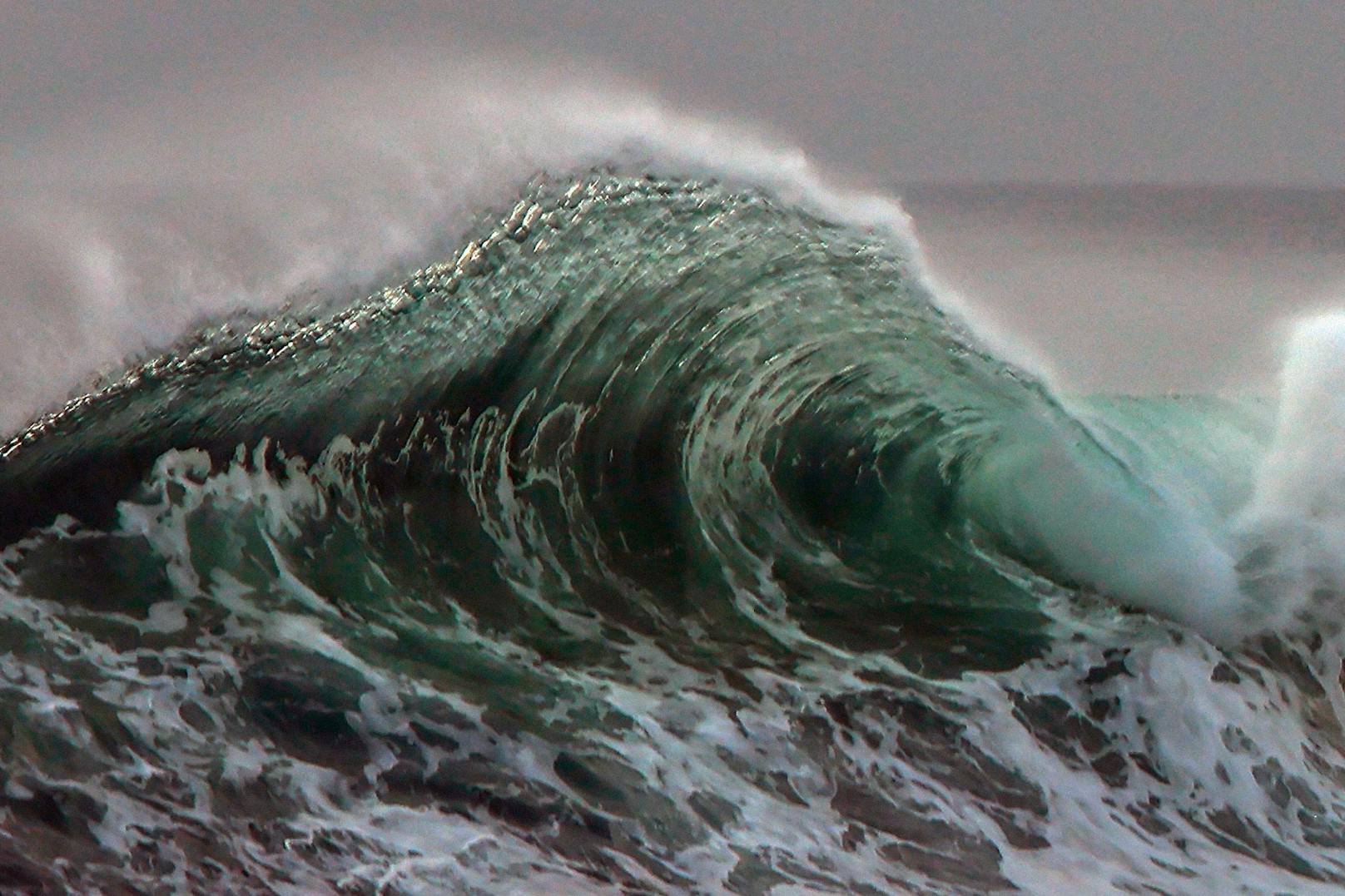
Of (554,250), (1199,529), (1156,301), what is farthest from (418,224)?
(1156,301)

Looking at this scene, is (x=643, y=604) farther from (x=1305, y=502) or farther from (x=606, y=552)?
(x=1305, y=502)

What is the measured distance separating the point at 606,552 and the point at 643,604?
27 centimetres

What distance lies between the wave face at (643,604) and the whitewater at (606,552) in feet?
0.05

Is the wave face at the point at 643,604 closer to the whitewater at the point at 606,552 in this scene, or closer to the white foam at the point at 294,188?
the whitewater at the point at 606,552

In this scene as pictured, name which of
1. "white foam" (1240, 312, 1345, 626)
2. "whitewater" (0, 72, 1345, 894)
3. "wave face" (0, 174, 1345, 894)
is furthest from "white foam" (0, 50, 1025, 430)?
"white foam" (1240, 312, 1345, 626)

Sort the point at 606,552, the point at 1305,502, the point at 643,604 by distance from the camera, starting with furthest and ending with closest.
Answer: the point at 1305,502 < the point at 606,552 < the point at 643,604

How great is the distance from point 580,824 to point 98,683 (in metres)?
1.33

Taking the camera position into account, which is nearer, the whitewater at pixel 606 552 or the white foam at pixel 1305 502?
the whitewater at pixel 606 552

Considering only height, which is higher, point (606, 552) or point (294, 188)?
point (294, 188)

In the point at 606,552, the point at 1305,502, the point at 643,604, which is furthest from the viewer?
the point at 1305,502

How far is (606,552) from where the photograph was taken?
4430 mm

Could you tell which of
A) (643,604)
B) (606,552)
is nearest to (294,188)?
(606,552)

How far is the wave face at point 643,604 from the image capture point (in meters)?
3.09

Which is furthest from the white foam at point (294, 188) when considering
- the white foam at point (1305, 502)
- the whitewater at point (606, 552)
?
the white foam at point (1305, 502)
